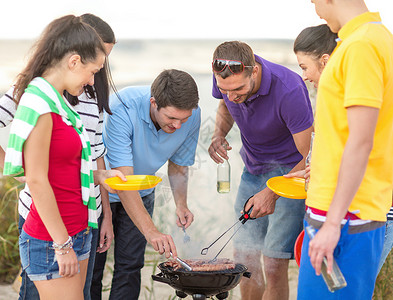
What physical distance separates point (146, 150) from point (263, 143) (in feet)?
2.09

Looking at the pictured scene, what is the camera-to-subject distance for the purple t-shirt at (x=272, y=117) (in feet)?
9.14

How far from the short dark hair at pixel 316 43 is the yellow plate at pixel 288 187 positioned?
1.95 ft

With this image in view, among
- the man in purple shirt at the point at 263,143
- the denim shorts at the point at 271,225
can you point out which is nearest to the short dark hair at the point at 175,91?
the man in purple shirt at the point at 263,143

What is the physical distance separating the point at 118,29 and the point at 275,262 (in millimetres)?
1882

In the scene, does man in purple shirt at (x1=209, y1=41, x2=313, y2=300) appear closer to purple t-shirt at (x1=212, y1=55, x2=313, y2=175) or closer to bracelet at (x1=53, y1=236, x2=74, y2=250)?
purple t-shirt at (x1=212, y1=55, x2=313, y2=175)

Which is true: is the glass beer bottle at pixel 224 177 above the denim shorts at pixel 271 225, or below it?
above

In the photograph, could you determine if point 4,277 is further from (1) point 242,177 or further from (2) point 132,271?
(1) point 242,177

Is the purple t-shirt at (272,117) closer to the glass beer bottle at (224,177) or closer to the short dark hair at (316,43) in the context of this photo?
the glass beer bottle at (224,177)

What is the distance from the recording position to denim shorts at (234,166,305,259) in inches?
118

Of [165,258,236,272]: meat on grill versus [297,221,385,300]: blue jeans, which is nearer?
[297,221,385,300]: blue jeans

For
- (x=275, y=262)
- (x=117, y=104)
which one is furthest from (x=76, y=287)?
(x=275, y=262)

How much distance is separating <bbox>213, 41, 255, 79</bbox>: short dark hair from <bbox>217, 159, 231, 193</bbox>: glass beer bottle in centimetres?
63

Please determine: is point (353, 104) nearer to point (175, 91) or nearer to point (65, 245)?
point (65, 245)

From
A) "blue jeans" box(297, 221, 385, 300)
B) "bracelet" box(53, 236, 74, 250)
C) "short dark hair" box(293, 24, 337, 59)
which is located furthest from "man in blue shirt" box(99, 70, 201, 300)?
"blue jeans" box(297, 221, 385, 300)
